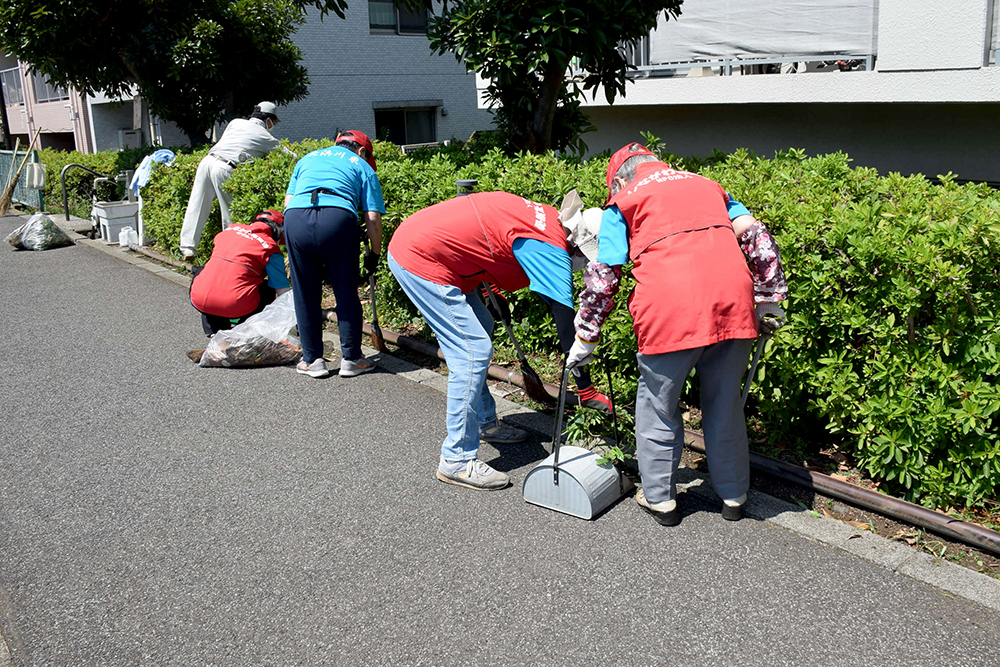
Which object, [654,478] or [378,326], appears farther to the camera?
[378,326]

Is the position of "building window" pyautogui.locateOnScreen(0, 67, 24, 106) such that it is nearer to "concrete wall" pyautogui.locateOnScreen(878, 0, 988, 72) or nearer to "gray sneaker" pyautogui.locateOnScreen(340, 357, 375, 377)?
"gray sneaker" pyautogui.locateOnScreen(340, 357, 375, 377)

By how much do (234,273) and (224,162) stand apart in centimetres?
276

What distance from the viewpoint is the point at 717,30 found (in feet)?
29.6

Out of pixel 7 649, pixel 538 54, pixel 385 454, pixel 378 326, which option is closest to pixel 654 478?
pixel 385 454

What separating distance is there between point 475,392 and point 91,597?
1855 mm

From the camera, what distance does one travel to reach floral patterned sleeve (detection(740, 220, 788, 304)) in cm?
348

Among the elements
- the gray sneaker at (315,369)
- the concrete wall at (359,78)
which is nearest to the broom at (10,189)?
the concrete wall at (359,78)

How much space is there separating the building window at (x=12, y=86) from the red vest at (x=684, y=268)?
31268mm

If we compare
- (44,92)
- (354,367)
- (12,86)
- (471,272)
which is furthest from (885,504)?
(12,86)

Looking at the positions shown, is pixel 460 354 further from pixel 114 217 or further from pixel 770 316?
pixel 114 217

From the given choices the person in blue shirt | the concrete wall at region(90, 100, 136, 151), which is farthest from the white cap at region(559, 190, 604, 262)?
the concrete wall at region(90, 100, 136, 151)

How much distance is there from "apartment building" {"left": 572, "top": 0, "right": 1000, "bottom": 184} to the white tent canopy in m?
0.01

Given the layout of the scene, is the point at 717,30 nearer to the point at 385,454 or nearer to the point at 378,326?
the point at 378,326

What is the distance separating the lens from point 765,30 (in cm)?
859
